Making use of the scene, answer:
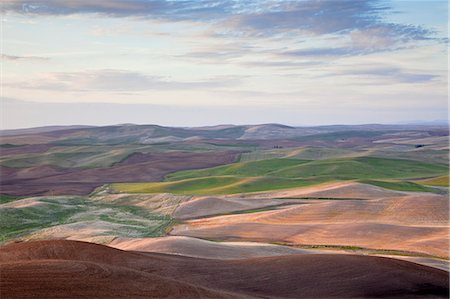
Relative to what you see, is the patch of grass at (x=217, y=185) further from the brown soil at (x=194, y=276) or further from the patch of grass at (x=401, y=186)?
the brown soil at (x=194, y=276)

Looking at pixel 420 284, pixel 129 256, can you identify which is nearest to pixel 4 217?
pixel 129 256

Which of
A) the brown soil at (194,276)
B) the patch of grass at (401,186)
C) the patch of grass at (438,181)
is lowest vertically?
the patch of grass at (438,181)

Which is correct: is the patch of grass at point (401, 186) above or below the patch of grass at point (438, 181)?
above

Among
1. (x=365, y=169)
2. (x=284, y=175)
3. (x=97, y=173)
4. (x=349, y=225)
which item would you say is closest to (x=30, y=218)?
(x=349, y=225)

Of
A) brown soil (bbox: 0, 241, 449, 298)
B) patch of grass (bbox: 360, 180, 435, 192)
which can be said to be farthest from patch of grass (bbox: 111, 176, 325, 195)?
brown soil (bbox: 0, 241, 449, 298)

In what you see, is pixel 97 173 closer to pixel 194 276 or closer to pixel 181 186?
pixel 181 186

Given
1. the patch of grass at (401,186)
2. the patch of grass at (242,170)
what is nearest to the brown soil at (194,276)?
the patch of grass at (401,186)

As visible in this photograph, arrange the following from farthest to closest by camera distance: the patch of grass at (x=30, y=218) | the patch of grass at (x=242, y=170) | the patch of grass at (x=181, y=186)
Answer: the patch of grass at (x=242, y=170), the patch of grass at (x=181, y=186), the patch of grass at (x=30, y=218)
